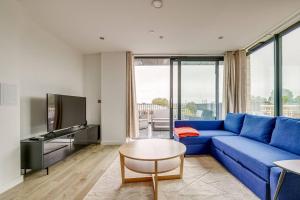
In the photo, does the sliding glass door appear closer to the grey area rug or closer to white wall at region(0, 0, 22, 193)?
the grey area rug

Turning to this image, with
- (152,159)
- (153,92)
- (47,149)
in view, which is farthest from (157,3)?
(153,92)

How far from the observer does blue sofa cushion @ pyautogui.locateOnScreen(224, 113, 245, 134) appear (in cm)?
337

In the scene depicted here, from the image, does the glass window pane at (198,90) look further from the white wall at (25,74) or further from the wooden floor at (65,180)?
the white wall at (25,74)

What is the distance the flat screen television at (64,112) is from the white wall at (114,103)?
60cm

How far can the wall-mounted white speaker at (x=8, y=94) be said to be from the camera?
2.05 metres

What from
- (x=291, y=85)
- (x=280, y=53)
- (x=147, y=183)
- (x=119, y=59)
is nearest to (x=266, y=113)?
(x=291, y=85)

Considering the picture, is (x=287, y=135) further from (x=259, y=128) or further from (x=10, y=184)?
(x=10, y=184)

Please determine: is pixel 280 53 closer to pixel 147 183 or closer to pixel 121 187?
pixel 147 183

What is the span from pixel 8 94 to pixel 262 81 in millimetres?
4941

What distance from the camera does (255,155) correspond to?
6.58 ft

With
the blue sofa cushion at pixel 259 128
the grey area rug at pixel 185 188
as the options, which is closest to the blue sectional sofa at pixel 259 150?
the blue sofa cushion at pixel 259 128

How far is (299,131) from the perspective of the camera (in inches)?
80.0

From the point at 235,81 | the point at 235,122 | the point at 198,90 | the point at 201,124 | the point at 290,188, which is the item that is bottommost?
the point at 290,188

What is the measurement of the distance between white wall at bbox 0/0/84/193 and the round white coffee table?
1.47m
